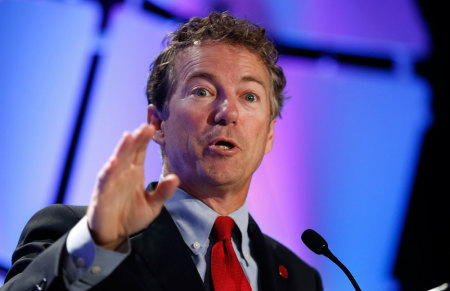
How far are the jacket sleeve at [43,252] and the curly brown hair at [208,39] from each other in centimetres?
51

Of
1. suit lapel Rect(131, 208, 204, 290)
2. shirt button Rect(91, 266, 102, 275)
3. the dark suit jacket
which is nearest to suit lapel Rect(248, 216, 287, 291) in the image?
the dark suit jacket

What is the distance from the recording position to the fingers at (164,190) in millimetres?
1146

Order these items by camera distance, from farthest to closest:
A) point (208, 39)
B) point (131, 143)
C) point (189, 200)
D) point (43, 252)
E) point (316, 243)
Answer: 1. point (208, 39)
2. point (189, 200)
3. point (316, 243)
4. point (43, 252)
5. point (131, 143)

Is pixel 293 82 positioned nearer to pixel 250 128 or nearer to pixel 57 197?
pixel 250 128

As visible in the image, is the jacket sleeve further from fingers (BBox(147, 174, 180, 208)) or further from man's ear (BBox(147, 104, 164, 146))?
man's ear (BBox(147, 104, 164, 146))

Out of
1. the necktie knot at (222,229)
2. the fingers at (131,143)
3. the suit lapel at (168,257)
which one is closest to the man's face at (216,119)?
the necktie knot at (222,229)

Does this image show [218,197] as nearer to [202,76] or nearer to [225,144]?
[225,144]

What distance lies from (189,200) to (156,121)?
0.36 m

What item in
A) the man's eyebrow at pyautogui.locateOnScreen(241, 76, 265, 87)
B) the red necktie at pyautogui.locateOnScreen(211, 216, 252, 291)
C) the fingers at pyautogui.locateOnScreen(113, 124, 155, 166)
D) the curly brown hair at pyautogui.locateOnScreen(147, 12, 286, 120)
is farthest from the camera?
the curly brown hair at pyautogui.locateOnScreen(147, 12, 286, 120)

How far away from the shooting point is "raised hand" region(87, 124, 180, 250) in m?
1.08

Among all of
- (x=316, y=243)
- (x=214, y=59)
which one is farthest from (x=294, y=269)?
(x=214, y=59)

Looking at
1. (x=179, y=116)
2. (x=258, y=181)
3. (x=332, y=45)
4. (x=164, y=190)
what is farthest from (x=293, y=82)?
(x=164, y=190)

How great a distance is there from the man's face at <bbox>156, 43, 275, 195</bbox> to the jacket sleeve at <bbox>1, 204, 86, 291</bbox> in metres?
0.38

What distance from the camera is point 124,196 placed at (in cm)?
112
